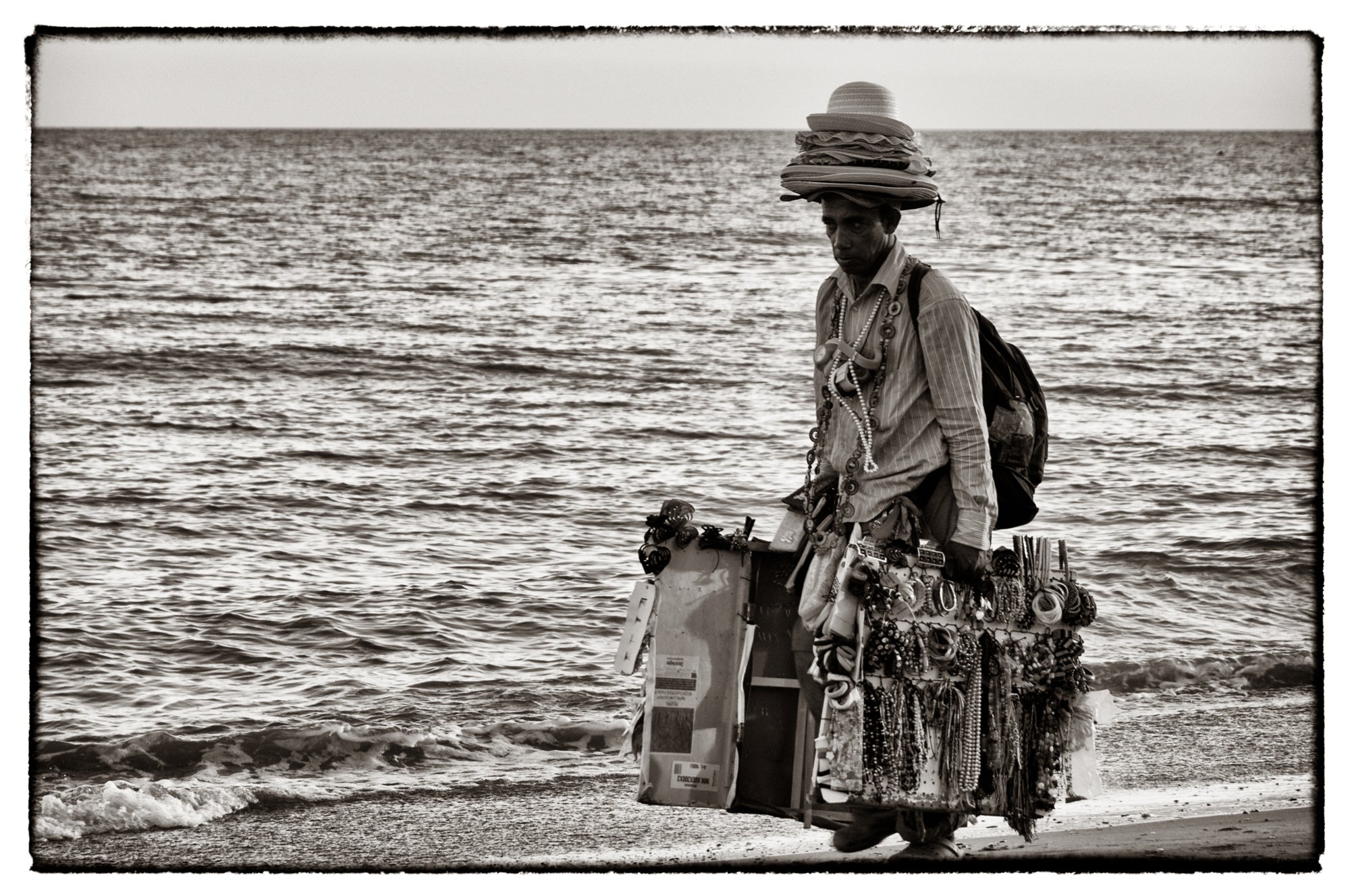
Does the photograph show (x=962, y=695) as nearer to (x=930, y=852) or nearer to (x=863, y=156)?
(x=930, y=852)

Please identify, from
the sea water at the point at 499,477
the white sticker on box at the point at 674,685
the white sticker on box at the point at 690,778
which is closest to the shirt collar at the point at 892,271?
the white sticker on box at the point at 674,685

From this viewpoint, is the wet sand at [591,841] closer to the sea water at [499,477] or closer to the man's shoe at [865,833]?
the man's shoe at [865,833]

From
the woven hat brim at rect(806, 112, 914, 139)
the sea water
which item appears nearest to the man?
the woven hat brim at rect(806, 112, 914, 139)

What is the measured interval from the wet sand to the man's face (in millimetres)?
1592

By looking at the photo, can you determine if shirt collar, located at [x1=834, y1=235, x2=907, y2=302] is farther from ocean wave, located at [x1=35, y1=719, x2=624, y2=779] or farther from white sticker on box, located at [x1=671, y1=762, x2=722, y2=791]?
ocean wave, located at [x1=35, y1=719, x2=624, y2=779]

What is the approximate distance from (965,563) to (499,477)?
880cm

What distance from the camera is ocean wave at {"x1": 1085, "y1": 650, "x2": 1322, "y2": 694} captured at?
682 centimetres

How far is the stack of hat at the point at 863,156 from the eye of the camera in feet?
11.5

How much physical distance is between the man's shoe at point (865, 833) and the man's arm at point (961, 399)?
840 millimetres

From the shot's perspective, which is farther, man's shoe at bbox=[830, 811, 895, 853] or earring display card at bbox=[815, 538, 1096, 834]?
man's shoe at bbox=[830, 811, 895, 853]

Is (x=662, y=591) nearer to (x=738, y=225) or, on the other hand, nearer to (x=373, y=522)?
(x=373, y=522)

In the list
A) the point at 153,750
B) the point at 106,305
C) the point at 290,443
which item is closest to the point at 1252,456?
the point at 290,443

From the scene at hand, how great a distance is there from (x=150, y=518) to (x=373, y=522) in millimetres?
1484

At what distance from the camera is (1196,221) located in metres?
35.8
